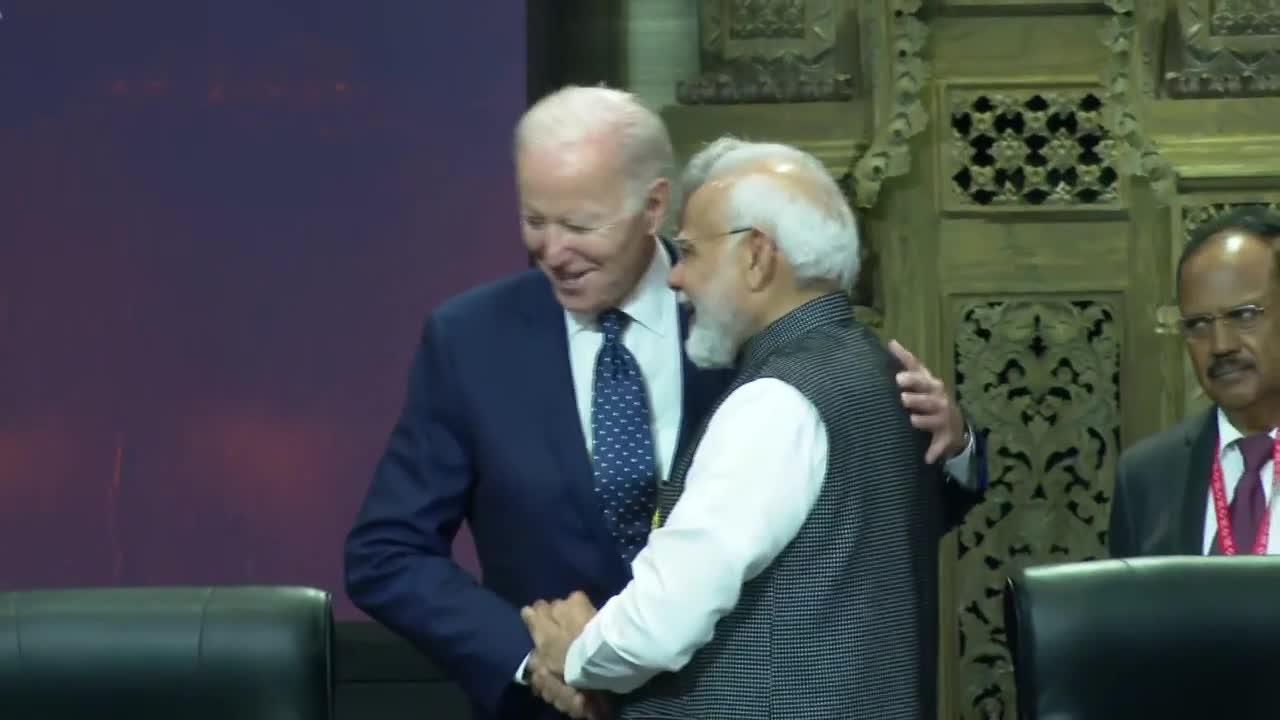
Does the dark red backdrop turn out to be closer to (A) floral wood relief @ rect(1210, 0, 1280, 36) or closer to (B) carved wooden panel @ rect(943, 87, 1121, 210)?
(B) carved wooden panel @ rect(943, 87, 1121, 210)

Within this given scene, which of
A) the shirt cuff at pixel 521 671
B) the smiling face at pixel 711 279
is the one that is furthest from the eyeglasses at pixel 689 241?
the shirt cuff at pixel 521 671

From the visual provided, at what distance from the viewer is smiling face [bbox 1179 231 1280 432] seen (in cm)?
265

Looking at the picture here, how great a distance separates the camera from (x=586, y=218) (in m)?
2.21

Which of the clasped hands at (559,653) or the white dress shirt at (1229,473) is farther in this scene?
the white dress shirt at (1229,473)

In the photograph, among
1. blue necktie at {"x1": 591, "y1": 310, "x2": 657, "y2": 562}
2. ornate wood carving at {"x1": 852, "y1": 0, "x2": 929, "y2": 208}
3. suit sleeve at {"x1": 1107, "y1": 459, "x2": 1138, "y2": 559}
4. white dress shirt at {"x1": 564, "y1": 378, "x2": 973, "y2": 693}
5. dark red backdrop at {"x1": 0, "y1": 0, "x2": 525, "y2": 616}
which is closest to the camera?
white dress shirt at {"x1": 564, "y1": 378, "x2": 973, "y2": 693}

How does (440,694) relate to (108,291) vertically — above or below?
below

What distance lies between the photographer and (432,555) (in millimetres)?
2270

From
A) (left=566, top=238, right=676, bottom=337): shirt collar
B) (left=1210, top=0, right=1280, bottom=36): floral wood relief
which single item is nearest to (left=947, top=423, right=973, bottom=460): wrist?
(left=566, top=238, right=676, bottom=337): shirt collar

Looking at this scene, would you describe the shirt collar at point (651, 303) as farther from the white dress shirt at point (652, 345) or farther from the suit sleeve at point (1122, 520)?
the suit sleeve at point (1122, 520)

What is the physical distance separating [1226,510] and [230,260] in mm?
1578

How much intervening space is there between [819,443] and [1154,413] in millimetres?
1657

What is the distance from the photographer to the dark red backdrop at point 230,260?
3.18 meters

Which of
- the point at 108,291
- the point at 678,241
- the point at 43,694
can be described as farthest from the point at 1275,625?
the point at 108,291

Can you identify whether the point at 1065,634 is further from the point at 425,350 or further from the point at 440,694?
the point at 440,694
